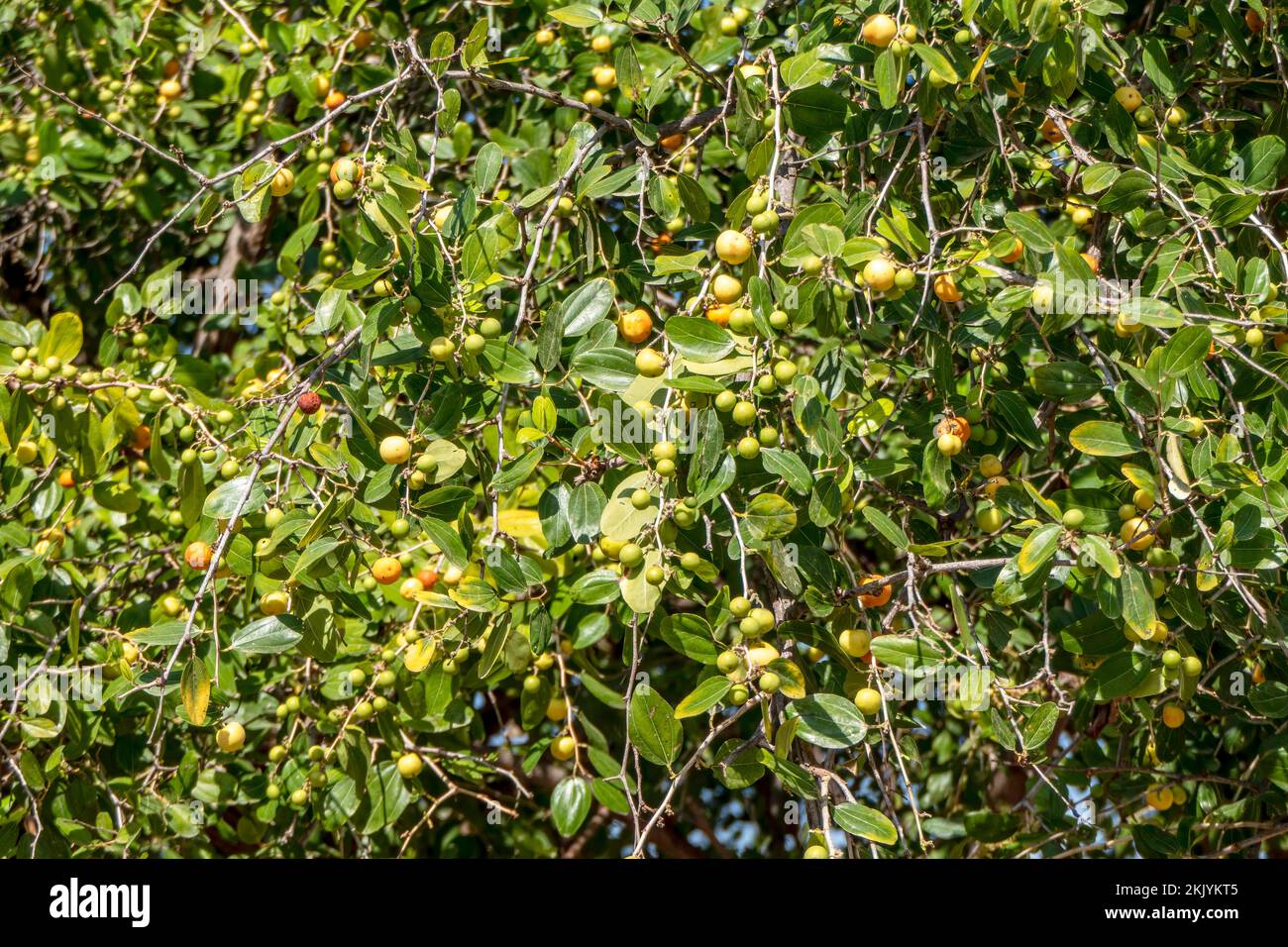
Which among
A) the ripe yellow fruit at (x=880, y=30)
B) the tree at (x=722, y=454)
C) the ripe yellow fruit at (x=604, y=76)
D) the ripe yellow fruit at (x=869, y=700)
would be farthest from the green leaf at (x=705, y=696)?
the ripe yellow fruit at (x=604, y=76)

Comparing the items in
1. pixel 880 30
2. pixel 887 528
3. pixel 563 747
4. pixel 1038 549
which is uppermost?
pixel 880 30

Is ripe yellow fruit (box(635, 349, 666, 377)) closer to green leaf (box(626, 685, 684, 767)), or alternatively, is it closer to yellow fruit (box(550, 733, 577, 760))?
green leaf (box(626, 685, 684, 767))

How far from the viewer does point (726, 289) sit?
1632 mm

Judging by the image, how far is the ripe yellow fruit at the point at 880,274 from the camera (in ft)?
4.87

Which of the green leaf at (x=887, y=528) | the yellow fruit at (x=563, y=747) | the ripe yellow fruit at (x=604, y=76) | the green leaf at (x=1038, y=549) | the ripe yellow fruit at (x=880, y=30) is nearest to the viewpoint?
the green leaf at (x=1038, y=549)

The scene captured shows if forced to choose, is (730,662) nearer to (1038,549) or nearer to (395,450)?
(1038,549)

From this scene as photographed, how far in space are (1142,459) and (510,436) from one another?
980 millimetres

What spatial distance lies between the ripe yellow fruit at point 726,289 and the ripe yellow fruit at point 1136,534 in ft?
2.02

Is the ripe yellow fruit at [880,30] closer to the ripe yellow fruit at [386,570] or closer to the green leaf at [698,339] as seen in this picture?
the green leaf at [698,339]

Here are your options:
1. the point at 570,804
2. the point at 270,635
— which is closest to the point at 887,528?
the point at 570,804

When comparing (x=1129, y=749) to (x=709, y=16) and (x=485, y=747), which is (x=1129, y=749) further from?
(x=709, y=16)

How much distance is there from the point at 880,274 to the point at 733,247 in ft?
0.70

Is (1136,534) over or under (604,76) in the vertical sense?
under

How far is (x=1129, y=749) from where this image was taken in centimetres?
222
